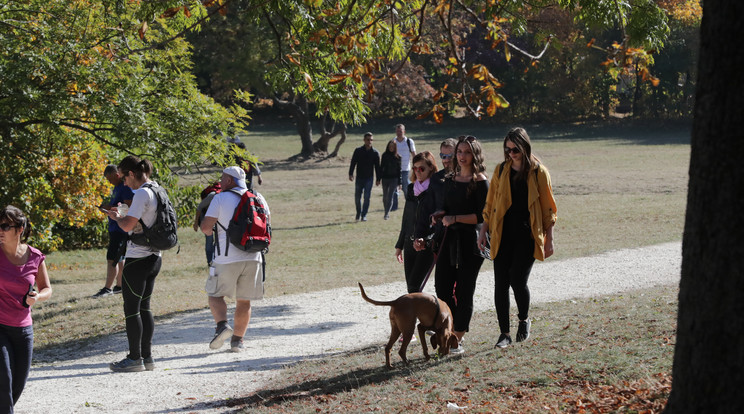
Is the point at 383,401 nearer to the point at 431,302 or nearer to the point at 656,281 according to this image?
the point at 431,302

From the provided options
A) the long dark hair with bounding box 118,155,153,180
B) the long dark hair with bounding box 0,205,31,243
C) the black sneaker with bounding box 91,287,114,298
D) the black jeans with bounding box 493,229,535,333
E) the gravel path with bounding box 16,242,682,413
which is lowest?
the black sneaker with bounding box 91,287,114,298

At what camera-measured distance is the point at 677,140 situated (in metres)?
39.7

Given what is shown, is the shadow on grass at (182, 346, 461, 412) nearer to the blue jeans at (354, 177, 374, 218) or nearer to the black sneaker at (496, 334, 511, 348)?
the black sneaker at (496, 334, 511, 348)

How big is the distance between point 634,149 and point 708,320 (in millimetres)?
34523

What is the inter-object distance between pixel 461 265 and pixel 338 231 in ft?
35.1

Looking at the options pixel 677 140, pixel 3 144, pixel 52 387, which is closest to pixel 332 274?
pixel 3 144

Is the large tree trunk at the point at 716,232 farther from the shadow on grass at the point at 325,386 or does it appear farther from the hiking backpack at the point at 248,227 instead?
the hiking backpack at the point at 248,227

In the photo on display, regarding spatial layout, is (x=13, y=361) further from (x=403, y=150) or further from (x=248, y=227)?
(x=403, y=150)

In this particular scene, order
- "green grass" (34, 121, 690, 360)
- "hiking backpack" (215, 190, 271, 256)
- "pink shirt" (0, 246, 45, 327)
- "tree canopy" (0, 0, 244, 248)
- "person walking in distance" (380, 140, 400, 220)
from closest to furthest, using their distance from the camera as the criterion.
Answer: "pink shirt" (0, 246, 45, 327) < "hiking backpack" (215, 190, 271, 256) < "tree canopy" (0, 0, 244, 248) < "green grass" (34, 121, 690, 360) < "person walking in distance" (380, 140, 400, 220)

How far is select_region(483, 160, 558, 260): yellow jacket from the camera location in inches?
A: 269

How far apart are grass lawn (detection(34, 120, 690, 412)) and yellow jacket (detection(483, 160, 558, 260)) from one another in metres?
0.92

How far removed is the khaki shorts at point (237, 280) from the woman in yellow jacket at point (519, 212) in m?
2.33

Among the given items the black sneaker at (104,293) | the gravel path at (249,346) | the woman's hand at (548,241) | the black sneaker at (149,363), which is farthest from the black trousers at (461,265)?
the black sneaker at (104,293)

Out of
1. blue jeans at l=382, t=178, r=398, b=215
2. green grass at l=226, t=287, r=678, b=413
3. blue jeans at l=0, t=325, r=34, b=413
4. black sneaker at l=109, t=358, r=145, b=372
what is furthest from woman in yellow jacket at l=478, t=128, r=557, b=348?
blue jeans at l=382, t=178, r=398, b=215
